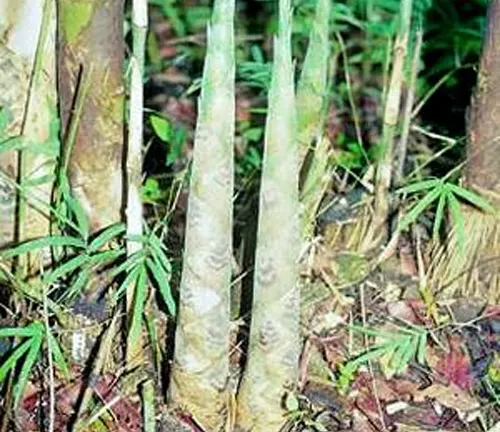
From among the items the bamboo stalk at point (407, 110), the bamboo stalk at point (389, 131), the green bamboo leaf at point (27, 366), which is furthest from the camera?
the bamboo stalk at point (407, 110)

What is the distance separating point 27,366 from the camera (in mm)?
2010

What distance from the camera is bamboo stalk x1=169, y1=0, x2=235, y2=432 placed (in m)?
1.85

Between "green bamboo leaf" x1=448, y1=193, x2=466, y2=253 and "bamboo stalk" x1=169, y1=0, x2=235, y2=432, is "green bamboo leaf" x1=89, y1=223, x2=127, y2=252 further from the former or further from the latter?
"green bamboo leaf" x1=448, y1=193, x2=466, y2=253

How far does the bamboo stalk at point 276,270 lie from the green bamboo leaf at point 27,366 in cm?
33

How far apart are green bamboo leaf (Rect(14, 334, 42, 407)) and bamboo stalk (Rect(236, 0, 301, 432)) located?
1.07 ft

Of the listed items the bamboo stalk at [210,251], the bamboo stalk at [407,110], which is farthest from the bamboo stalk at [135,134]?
the bamboo stalk at [407,110]

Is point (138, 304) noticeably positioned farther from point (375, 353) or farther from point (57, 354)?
point (375, 353)

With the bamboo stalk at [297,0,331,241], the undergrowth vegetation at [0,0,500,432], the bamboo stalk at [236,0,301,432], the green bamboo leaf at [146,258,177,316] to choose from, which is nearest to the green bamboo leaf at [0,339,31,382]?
the undergrowth vegetation at [0,0,500,432]

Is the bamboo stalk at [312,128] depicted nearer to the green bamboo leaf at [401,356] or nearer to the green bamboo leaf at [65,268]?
the green bamboo leaf at [401,356]

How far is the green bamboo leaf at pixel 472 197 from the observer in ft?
7.15

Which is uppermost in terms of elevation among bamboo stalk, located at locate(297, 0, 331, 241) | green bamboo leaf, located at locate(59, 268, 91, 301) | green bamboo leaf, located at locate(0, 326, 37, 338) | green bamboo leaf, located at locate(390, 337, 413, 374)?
bamboo stalk, located at locate(297, 0, 331, 241)

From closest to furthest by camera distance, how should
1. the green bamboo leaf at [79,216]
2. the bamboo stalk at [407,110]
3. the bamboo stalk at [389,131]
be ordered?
1. the green bamboo leaf at [79,216]
2. the bamboo stalk at [389,131]
3. the bamboo stalk at [407,110]

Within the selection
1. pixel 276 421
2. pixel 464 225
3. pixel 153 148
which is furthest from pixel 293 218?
pixel 153 148

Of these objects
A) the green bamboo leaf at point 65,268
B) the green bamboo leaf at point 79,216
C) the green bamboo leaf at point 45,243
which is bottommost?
the green bamboo leaf at point 65,268
